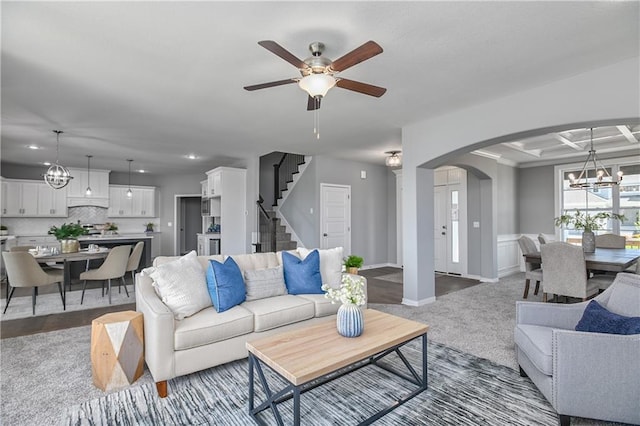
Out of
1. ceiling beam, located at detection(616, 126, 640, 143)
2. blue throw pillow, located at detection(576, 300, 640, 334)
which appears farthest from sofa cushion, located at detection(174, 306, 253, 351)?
ceiling beam, located at detection(616, 126, 640, 143)

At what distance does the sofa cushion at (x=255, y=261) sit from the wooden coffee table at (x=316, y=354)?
4.15 ft

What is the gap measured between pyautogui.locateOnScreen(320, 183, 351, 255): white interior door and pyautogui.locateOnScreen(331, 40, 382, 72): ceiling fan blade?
190 inches

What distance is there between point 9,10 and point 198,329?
8.33 ft

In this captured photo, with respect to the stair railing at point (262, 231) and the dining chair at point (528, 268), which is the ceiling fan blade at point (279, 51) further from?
the stair railing at point (262, 231)

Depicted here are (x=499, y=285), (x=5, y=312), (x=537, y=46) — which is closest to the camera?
(x=537, y=46)

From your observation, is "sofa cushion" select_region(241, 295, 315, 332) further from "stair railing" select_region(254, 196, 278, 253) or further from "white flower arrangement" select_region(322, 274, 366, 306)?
"stair railing" select_region(254, 196, 278, 253)

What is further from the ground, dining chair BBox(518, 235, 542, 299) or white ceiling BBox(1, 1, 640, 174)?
white ceiling BBox(1, 1, 640, 174)

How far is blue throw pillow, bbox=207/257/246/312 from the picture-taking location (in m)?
2.80

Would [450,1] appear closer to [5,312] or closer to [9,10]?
[9,10]

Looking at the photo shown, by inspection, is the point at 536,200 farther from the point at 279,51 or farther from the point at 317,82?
the point at 279,51

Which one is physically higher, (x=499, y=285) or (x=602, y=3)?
(x=602, y=3)

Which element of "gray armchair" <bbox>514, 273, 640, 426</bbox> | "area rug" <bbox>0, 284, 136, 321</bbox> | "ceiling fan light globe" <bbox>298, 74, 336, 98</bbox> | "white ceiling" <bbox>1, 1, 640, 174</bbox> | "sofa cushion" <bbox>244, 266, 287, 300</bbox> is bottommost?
"area rug" <bbox>0, 284, 136, 321</bbox>

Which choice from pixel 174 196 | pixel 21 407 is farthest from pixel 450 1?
pixel 174 196

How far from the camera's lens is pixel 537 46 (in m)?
2.64
